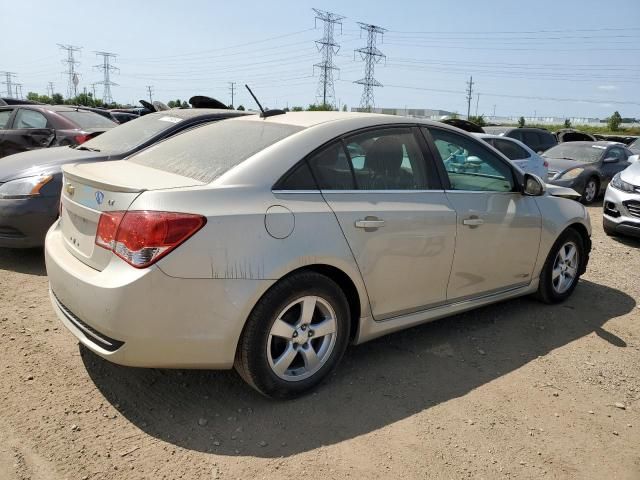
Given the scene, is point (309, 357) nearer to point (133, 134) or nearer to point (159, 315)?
point (159, 315)

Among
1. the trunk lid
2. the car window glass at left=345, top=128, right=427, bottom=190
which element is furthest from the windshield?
the trunk lid

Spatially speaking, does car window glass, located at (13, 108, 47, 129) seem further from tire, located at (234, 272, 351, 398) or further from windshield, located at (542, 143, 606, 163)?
windshield, located at (542, 143, 606, 163)

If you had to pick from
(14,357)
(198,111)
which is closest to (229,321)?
(14,357)

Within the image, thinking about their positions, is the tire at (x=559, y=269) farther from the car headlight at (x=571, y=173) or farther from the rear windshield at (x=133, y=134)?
the car headlight at (x=571, y=173)

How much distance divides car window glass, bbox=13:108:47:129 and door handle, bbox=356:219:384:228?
645 centimetres

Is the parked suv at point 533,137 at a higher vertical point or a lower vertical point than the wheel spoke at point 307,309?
higher

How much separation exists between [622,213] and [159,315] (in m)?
7.14

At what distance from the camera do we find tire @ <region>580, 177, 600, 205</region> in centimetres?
1189

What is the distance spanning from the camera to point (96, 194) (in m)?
2.90

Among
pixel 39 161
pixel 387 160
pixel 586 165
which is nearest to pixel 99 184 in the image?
pixel 387 160

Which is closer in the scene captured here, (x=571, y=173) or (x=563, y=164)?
(x=571, y=173)

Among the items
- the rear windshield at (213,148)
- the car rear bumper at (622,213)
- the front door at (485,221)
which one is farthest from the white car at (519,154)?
the rear windshield at (213,148)

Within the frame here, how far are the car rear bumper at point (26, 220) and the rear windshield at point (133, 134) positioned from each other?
88 centimetres

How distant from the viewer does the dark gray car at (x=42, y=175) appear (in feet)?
16.3
